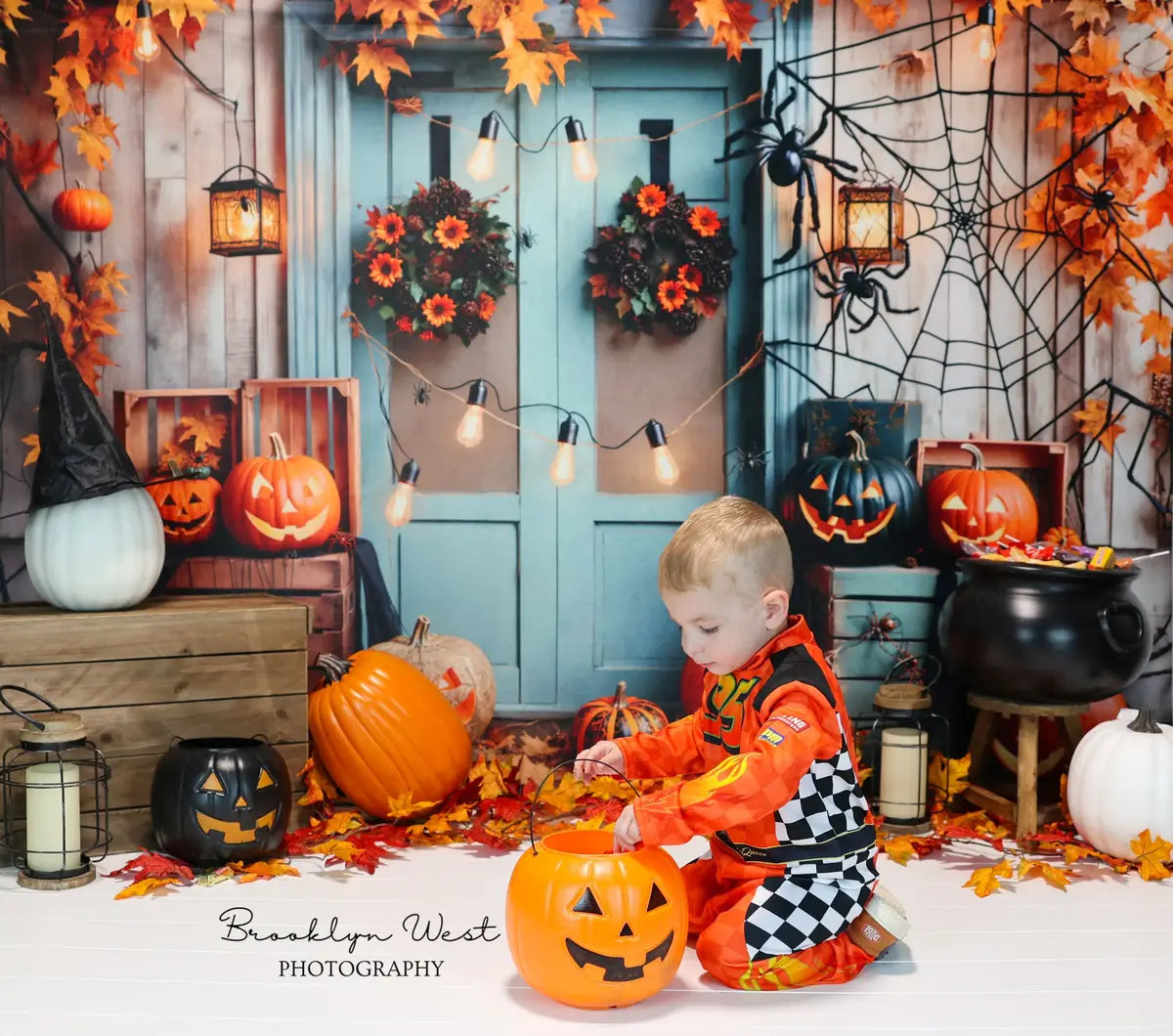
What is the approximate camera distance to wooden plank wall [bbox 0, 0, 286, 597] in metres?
3.50

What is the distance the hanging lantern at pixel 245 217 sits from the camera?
11.4 ft

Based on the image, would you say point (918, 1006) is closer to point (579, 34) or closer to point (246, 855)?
point (246, 855)

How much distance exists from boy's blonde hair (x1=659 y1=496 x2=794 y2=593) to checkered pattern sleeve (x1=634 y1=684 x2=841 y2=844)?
0.78ft

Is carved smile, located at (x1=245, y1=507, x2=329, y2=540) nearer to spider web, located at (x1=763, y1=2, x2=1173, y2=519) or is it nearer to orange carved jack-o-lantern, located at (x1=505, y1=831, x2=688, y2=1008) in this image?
spider web, located at (x1=763, y1=2, x2=1173, y2=519)

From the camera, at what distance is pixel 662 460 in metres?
3.56

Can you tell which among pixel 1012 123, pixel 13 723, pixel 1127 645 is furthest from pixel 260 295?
pixel 1127 645

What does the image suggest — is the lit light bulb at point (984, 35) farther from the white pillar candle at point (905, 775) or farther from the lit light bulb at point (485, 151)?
the white pillar candle at point (905, 775)

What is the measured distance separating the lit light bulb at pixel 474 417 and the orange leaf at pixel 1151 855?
2.02m

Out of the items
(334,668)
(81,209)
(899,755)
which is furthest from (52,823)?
(899,755)

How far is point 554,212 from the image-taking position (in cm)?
353

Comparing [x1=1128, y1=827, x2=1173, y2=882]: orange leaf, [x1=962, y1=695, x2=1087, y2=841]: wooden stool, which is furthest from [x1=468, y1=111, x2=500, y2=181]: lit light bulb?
[x1=1128, y1=827, x2=1173, y2=882]: orange leaf

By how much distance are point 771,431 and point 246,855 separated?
6.08 ft

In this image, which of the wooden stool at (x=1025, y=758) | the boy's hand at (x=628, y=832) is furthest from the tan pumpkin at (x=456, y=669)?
the boy's hand at (x=628, y=832)

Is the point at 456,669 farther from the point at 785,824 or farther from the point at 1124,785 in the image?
the point at 1124,785
